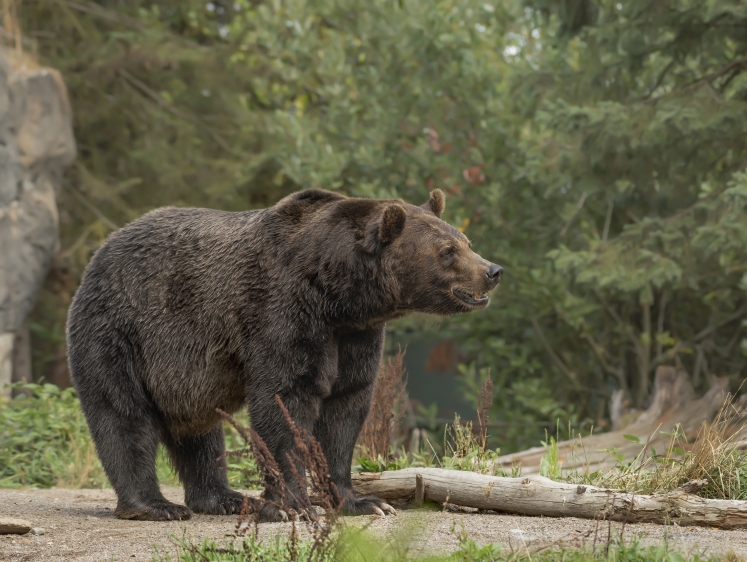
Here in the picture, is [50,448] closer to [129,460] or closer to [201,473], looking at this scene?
[201,473]

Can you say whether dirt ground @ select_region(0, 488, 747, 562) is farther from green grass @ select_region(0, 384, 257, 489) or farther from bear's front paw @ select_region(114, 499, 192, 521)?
green grass @ select_region(0, 384, 257, 489)

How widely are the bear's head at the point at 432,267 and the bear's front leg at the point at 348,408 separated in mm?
346

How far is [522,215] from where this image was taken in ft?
38.4

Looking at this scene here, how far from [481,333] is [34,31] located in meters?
8.36

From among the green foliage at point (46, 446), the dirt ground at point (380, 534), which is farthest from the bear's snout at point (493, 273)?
the green foliage at point (46, 446)

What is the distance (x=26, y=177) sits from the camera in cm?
1242

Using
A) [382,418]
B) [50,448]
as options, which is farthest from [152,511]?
[50,448]

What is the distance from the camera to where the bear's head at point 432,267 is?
5.25 meters

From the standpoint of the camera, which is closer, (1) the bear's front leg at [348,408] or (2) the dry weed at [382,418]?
(1) the bear's front leg at [348,408]

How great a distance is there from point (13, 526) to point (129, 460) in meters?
0.81

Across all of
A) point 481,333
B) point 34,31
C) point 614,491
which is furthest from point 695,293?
point 34,31

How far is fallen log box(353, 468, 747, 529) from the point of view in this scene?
4.81m

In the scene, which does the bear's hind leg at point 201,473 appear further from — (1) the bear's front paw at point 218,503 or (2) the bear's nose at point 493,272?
(2) the bear's nose at point 493,272

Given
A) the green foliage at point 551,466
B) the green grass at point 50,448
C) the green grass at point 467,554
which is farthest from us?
the green grass at point 50,448
